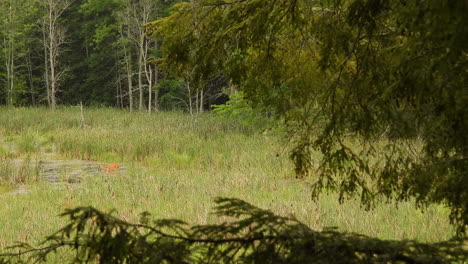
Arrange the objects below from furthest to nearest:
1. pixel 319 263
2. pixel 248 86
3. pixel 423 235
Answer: pixel 423 235 → pixel 248 86 → pixel 319 263

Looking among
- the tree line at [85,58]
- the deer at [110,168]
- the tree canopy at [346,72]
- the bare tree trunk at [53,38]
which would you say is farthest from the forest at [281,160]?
the tree line at [85,58]

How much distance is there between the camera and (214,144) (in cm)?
1532

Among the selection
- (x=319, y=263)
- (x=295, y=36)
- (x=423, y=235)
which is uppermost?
(x=295, y=36)

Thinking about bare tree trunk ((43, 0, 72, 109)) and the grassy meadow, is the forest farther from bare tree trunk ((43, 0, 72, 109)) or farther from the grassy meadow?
bare tree trunk ((43, 0, 72, 109))

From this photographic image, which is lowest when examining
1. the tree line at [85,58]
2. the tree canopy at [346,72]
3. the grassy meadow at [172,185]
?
the grassy meadow at [172,185]

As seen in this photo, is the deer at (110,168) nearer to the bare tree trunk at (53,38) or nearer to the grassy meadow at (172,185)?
the grassy meadow at (172,185)

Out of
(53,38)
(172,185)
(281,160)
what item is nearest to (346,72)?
(172,185)

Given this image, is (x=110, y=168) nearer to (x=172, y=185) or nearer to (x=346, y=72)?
(x=172, y=185)

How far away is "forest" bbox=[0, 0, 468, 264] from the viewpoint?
6.48ft

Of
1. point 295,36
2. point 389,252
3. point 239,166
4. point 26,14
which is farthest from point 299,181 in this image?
point 26,14

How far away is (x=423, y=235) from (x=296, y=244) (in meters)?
4.99

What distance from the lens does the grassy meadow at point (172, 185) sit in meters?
6.96

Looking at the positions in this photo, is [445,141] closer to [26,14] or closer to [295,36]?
[295,36]

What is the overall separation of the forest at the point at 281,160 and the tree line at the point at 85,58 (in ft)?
59.9
